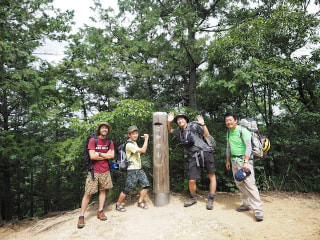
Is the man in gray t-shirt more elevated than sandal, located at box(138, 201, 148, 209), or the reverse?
the man in gray t-shirt

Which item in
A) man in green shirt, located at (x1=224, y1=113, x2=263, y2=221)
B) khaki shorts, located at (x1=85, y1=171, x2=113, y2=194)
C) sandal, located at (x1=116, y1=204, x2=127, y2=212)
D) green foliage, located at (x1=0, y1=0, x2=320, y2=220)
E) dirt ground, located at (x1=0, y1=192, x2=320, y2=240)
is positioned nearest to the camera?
dirt ground, located at (x1=0, y1=192, x2=320, y2=240)

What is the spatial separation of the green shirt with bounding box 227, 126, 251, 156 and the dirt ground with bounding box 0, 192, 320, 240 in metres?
1.25

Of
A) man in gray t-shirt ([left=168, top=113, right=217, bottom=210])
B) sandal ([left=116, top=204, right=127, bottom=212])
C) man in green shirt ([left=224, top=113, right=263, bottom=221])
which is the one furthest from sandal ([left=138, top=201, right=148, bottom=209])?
man in green shirt ([left=224, top=113, right=263, bottom=221])

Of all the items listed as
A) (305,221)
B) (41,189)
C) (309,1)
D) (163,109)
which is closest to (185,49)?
(163,109)

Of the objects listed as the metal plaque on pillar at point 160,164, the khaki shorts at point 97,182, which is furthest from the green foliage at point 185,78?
the khaki shorts at point 97,182

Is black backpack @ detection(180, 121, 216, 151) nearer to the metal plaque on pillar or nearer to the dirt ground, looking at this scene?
the metal plaque on pillar

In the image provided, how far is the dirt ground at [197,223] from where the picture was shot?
3145 millimetres

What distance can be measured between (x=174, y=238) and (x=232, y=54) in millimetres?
4700

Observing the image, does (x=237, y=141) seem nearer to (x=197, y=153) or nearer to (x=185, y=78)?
(x=197, y=153)

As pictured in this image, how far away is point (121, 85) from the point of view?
30.3 feet

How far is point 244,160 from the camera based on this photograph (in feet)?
12.6

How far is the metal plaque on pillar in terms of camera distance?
448cm

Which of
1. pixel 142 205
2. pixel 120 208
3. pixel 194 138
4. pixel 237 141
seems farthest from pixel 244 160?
pixel 120 208

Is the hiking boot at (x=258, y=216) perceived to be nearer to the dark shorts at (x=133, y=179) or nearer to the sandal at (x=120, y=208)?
the dark shorts at (x=133, y=179)
